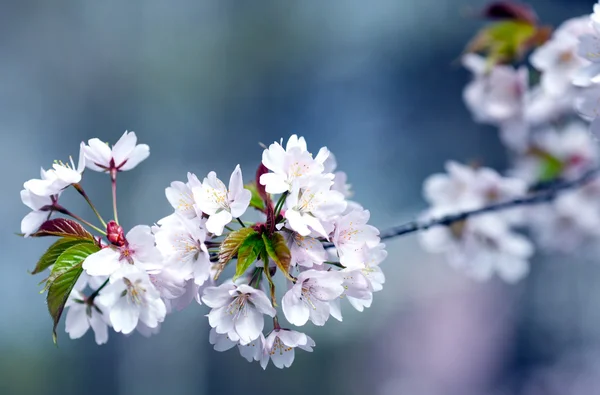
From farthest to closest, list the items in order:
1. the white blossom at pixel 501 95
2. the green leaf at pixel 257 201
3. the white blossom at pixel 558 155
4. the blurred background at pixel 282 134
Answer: the blurred background at pixel 282 134 → the white blossom at pixel 558 155 → the white blossom at pixel 501 95 → the green leaf at pixel 257 201

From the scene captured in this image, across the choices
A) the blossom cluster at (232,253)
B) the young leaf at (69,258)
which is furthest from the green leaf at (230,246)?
the young leaf at (69,258)

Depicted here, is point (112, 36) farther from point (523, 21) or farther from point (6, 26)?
point (523, 21)

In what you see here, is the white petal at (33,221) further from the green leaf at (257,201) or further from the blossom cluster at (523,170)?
the blossom cluster at (523,170)

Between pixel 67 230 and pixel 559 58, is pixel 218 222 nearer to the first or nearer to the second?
pixel 67 230

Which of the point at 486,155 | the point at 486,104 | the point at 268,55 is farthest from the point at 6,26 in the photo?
the point at 486,104

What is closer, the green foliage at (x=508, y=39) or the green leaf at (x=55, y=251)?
the green leaf at (x=55, y=251)

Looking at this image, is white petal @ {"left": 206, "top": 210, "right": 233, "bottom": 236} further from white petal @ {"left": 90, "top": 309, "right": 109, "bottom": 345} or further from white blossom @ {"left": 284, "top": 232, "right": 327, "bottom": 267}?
white petal @ {"left": 90, "top": 309, "right": 109, "bottom": 345}

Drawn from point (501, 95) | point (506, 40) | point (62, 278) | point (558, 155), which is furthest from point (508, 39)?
point (62, 278)
